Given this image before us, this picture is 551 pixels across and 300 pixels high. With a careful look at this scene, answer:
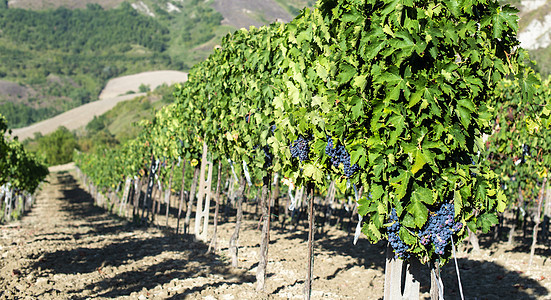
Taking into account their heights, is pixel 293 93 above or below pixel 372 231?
above

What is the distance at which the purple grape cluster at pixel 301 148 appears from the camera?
5.57 metres

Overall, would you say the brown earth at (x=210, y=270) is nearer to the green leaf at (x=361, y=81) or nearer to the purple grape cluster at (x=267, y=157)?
the purple grape cluster at (x=267, y=157)

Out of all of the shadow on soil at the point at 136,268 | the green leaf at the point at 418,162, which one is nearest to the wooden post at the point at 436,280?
the green leaf at the point at 418,162

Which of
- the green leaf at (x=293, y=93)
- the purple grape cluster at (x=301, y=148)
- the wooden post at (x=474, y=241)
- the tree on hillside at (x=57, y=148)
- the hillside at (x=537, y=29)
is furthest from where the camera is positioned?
the hillside at (x=537, y=29)

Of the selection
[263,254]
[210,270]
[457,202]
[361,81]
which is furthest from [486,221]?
[210,270]

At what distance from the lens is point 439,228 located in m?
3.71

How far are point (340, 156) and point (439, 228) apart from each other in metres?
1.28

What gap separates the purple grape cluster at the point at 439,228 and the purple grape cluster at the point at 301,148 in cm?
210

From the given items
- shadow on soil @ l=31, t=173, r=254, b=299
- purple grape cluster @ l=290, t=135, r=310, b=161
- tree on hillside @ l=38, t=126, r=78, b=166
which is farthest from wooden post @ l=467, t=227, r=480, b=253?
A: tree on hillside @ l=38, t=126, r=78, b=166

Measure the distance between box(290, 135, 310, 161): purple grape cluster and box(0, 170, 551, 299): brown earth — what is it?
2377mm

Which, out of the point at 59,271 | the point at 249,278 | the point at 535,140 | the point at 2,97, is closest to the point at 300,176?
the point at 249,278

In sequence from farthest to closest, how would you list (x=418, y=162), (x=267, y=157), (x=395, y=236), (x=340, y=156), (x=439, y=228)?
(x=267, y=157) → (x=340, y=156) → (x=395, y=236) → (x=439, y=228) → (x=418, y=162)

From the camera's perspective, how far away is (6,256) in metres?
10.1

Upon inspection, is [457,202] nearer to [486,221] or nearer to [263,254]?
[486,221]
